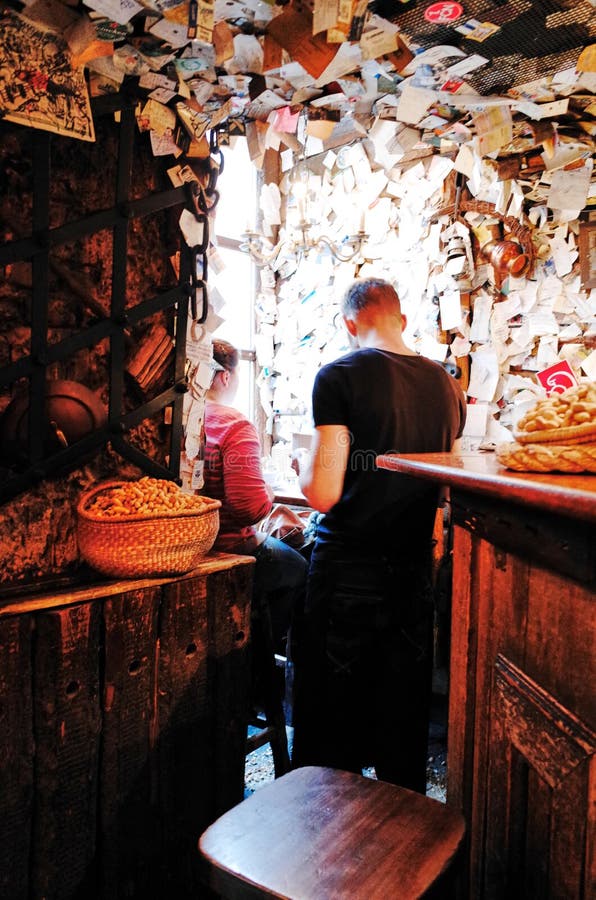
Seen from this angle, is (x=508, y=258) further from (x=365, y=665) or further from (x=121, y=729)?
(x=121, y=729)

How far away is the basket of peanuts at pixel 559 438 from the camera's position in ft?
3.23

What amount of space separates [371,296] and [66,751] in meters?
1.52

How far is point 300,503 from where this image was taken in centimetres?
328

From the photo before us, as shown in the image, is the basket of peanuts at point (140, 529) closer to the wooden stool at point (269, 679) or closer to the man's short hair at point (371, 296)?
the wooden stool at point (269, 679)

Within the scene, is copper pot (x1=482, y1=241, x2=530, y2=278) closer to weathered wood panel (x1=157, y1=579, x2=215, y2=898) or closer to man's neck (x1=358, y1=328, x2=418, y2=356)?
man's neck (x1=358, y1=328, x2=418, y2=356)

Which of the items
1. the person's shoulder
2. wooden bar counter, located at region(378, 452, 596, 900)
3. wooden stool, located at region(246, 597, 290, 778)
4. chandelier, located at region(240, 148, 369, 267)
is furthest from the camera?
chandelier, located at region(240, 148, 369, 267)

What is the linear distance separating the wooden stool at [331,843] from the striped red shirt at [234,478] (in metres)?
1.20

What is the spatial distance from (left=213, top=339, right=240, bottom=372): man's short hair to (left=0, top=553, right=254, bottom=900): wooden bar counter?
99cm

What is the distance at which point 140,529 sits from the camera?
1576 mm

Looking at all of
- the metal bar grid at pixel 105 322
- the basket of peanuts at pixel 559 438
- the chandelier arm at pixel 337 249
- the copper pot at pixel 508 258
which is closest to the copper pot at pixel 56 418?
the metal bar grid at pixel 105 322

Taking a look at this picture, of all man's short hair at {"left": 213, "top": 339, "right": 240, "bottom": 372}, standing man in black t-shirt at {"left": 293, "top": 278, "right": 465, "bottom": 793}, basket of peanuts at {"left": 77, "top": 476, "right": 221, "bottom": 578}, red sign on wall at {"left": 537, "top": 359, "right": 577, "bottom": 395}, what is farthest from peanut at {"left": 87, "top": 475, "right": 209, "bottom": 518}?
red sign on wall at {"left": 537, "top": 359, "right": 577, "bottom": 395}

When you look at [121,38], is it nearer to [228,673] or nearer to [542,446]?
[542,446]

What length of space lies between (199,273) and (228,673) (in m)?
1.25

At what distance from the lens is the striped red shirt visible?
236 centimetres
